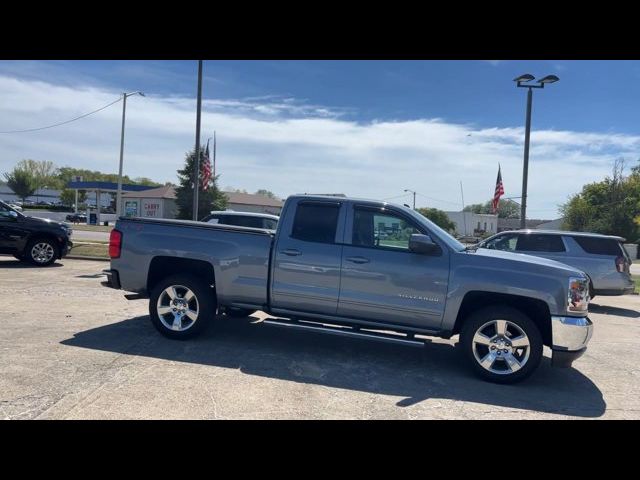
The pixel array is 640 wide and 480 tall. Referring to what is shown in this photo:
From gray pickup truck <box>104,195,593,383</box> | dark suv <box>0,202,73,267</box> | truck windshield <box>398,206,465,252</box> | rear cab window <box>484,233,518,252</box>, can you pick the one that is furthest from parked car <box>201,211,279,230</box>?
truck windshield <box>398,206,465,252</box>

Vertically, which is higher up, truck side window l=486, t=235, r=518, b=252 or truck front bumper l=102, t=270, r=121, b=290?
truck side window l=486, t=235, r=518, b=252

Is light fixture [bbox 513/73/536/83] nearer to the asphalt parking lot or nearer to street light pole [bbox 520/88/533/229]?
street light pole [bbox 520/88/533/229]

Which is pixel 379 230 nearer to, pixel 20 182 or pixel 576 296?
pixel 576 296

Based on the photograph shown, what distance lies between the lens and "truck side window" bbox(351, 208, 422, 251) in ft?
18.9

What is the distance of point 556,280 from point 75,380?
201 inches

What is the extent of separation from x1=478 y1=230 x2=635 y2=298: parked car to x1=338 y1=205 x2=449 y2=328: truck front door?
5353 millimetres

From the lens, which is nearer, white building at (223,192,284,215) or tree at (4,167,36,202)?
white building at (223,192,284,215)

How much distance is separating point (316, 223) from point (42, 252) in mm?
10289

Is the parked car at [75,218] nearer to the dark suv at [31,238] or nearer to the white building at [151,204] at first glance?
the white building at [151,204]

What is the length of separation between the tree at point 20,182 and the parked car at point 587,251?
94.2 m

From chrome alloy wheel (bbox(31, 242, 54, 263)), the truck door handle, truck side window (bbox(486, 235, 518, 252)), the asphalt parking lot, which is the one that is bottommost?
the asphalt parking lot

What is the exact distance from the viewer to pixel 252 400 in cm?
433

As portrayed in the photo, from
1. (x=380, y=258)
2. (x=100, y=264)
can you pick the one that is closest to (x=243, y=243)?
(x=380, y=258)
